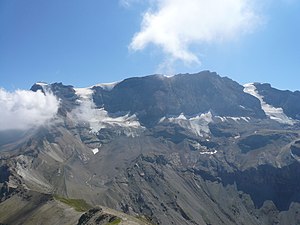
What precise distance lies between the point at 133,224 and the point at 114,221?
32.5ft

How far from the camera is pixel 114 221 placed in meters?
193

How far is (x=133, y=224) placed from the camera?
18738 centimetres
